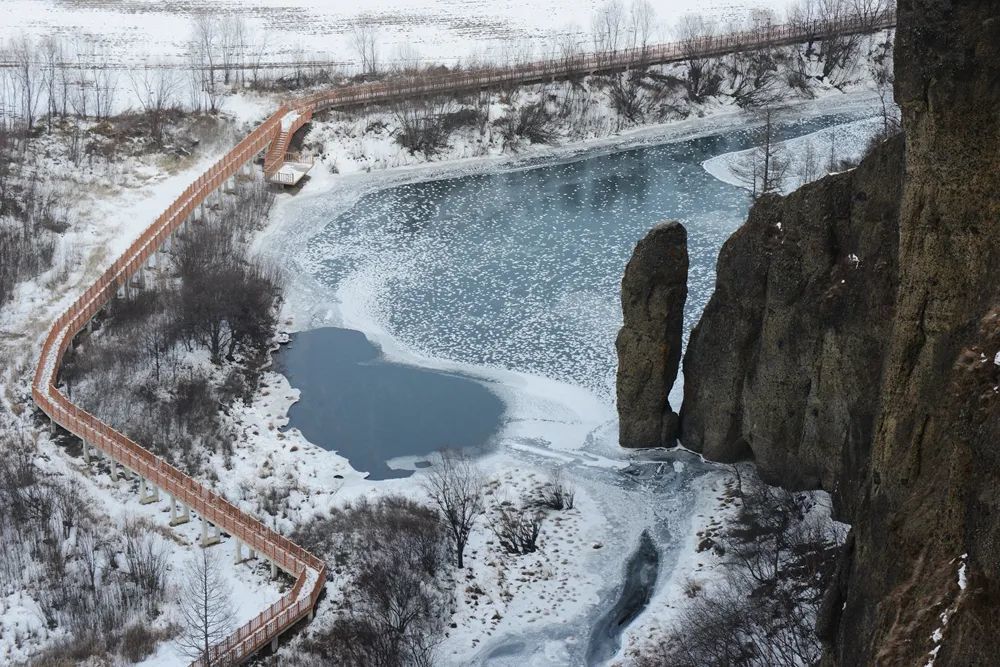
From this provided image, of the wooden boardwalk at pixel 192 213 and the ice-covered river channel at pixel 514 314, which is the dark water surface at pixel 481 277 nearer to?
Answer: the ice-covered river channel at pixel 514 314

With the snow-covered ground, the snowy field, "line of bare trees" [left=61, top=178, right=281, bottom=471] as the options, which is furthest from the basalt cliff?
the snowy field

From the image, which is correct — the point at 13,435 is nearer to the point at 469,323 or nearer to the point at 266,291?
the point at 266,291

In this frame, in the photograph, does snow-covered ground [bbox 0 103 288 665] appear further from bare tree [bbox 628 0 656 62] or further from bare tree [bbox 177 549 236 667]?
bare tree [bbox 628 0 656 62]

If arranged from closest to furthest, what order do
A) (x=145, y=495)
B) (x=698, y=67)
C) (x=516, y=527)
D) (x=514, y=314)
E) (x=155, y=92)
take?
(x=516, y=527) → (x=145, y=495) → (x=514, y=314) → (x=155, y=92) → (x=698, y=67)

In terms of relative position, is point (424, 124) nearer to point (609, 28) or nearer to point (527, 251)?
point (527, 251)

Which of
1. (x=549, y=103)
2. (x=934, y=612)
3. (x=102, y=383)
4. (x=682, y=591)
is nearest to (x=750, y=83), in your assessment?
(x=549, y=103)

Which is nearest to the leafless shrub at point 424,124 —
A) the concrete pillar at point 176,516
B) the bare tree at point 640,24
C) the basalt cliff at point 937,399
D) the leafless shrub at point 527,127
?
the leafless shrub at point 527,127

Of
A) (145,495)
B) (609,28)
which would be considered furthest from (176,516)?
(609,28)
